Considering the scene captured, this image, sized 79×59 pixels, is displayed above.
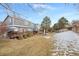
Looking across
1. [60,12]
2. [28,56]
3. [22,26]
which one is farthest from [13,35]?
[60,12]

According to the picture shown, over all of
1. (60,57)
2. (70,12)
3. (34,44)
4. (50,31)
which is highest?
(70,12)

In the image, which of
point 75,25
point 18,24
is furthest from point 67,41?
point 18,24

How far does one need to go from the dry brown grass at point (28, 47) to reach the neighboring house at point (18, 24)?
0.29ft

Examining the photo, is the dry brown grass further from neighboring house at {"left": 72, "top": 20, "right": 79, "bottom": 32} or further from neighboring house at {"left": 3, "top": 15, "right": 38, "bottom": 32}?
neighboring house at {"left": 72, "top": 20, "right": 79, "bottom": 32}

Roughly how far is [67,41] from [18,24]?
1.38 ft

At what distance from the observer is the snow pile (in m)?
1.46

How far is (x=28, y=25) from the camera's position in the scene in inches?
59.0

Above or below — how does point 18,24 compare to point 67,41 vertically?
above

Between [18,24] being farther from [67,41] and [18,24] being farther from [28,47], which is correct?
[67,41]

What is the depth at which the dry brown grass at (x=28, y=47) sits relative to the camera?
1471 millimetres

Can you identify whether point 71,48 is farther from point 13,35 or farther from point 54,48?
point 13,35

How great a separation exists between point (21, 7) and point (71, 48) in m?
0.52

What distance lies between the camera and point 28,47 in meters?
1.48

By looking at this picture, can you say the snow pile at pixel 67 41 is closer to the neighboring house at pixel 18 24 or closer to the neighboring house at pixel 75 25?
the neighboring house at pixel 75 25
